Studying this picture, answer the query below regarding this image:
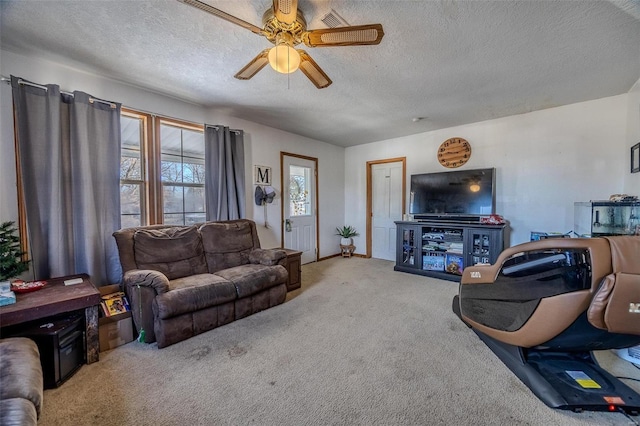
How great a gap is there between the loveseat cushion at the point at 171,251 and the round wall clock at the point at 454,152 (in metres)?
4.03

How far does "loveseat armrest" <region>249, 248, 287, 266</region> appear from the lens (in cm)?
313

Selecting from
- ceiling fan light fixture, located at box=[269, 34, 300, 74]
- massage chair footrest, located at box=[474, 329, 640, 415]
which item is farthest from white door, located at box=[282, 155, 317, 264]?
massage chair footrest, located at box=[474, 329, 640, 415]

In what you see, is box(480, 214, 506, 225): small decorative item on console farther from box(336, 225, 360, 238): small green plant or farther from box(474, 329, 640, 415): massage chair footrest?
box(336, 225, 360, 238): small green plant

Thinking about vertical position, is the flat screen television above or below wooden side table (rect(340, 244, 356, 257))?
above

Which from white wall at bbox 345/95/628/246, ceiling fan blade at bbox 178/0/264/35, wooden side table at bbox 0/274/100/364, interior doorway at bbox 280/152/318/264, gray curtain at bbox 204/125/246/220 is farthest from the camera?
interior doorway at bbox 280/152/318/264

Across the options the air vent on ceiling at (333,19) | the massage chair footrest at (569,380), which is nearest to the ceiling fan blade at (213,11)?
the air vent on ceiling at (333,19)

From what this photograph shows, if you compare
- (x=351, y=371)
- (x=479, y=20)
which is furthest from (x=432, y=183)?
(x=351, y=371)

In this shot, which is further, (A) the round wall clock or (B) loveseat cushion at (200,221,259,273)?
(A) the round wall clock

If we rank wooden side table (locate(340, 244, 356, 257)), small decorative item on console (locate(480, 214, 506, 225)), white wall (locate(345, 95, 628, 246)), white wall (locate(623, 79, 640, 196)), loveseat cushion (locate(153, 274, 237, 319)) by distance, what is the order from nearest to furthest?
1. loveseat cushion (locate(153, 274, 237, 319))
2. white wall (locate(623, 79, 640, 196))
3. white wall (locate(345, 95, 628, 246))
4. small decorative item on console (locate(480, 214, 506, 225))
5. wooden side table (locate(340, 244, 356, 257))

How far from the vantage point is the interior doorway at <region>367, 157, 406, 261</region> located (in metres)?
5.08

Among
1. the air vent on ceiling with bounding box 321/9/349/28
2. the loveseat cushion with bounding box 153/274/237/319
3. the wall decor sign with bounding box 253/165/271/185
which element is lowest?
the loveseat cushion with bounding box 153/274/237/319

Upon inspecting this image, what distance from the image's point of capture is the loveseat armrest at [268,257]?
10.3ft

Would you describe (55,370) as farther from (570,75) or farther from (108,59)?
(570,75)

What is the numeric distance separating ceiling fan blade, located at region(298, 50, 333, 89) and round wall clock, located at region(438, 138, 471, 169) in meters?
3.06
